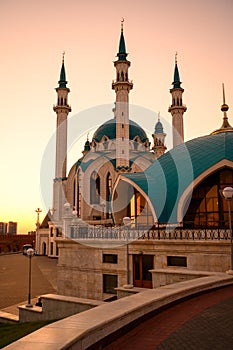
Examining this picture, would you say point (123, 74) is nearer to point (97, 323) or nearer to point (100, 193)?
point (100, 193)

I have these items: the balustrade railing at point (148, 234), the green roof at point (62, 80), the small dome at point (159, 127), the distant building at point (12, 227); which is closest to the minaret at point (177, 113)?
the small dome at point (159, 127)

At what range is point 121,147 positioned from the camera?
1441 inches

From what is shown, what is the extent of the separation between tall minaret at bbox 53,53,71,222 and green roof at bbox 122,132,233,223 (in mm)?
20761

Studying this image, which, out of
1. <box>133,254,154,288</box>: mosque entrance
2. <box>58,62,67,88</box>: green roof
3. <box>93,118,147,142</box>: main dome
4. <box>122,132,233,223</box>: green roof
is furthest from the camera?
<box>93,118,147,142</box>: main dome

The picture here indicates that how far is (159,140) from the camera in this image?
59.8 m

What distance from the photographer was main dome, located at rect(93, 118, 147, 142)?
2121 inches

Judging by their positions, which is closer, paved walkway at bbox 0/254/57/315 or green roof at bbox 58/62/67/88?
paved walkway at bbox 0/254/57/315

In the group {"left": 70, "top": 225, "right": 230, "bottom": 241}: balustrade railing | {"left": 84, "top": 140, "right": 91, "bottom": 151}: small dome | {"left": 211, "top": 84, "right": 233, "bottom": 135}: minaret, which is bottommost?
{"left": 70, "top": 225, "right": 230, "bottom": 241}: balustrade railing

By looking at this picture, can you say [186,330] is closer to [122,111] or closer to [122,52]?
[122,111]

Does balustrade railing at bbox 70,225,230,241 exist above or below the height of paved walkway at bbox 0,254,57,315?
above

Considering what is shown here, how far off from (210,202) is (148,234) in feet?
23.3

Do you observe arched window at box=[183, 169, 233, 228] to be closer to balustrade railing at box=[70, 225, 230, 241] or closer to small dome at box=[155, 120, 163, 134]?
balustrade railing at box=[70, 225, 230, 241]

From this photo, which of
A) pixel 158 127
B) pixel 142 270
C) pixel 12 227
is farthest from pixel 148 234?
pixel 12 227

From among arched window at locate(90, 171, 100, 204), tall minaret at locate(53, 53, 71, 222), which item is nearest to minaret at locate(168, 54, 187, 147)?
arched window at locate(90, 171, 100, 204)
